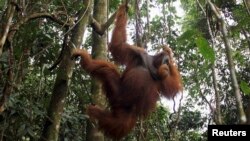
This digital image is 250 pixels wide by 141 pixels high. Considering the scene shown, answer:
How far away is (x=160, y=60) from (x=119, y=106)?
53 cm

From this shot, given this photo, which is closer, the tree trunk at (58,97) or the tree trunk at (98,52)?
the tree trunk at (58,97)

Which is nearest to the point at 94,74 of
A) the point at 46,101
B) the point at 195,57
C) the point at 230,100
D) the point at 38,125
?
the point at 46,101

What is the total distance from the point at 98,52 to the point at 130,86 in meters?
0.70

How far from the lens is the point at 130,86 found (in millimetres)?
3092

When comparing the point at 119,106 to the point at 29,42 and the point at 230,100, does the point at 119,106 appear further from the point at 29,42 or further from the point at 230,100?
the point at 230,100

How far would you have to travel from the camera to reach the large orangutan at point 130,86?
3.08 m

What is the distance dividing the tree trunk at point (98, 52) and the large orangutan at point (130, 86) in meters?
0.28

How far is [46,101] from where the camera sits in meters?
3.73

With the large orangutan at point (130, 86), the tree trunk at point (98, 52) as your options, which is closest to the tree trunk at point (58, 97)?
the large orangutan at point (130, 86)

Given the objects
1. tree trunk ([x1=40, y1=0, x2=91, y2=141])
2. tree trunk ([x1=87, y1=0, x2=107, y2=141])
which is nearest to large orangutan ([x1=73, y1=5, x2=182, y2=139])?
tree trunk ([x1=40, y1=0, x2=91, y2=141])

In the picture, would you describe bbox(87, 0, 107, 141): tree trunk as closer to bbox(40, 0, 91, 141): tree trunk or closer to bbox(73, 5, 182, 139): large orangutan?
bbox(73, 5, 182, 139): large orangutan

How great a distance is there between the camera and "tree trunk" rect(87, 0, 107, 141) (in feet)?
11.3

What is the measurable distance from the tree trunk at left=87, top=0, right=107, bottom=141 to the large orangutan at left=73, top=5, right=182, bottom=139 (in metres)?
0.28

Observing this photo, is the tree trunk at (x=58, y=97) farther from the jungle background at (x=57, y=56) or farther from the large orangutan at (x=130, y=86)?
the large orangutan at (x=130, y=86)
